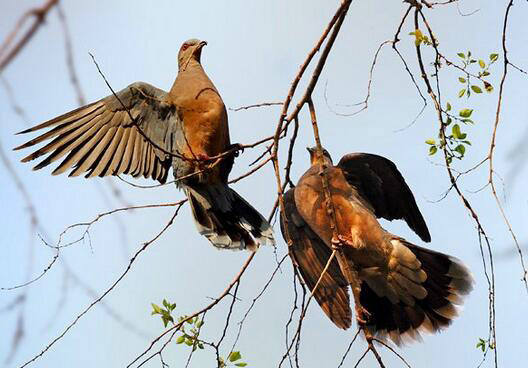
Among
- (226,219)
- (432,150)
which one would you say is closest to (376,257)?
(226,219)

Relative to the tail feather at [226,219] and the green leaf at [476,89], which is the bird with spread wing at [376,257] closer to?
the tail feather at [226,219]

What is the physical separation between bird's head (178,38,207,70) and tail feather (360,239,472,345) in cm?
168

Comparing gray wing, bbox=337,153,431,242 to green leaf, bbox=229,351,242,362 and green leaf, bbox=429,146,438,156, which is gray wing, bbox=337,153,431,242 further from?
green leaf, bbox=229,351,242,362

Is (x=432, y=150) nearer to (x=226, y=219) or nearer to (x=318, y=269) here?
(x=226, y=219)

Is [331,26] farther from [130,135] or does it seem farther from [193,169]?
[130,135]

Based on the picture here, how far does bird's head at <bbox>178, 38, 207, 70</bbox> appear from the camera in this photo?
4226mm

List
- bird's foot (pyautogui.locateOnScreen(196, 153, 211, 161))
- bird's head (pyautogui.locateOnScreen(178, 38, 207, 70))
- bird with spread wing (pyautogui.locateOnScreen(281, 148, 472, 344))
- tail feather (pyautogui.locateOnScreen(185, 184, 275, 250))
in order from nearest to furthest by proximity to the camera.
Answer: bird's foot (pyautogui.locateOnScreen(196, 153, 211, 161))
tail feather (pyautogui.locateOnScreen(185, 184, 275, 250))
bird's head (pyautogui.locateOnScreen(178, 38, 207, 70))
bird with spread wing (pyautogui.locateOnScreen(281, 148, 472, 344))

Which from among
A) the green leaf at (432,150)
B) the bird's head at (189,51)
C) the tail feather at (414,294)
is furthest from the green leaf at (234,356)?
the bird's head at (189,51)

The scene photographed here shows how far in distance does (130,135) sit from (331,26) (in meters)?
1.39

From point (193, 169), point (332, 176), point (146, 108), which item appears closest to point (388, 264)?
point (332, 176)

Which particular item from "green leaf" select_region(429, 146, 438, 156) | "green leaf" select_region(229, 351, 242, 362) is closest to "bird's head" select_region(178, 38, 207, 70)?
"green leaf" select_region(429, 146, 438, 156)

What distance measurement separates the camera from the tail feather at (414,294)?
4.48 m

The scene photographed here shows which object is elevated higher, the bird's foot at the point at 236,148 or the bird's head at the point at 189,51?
the bird's head at the point at 189,51

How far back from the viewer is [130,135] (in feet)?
12.8
